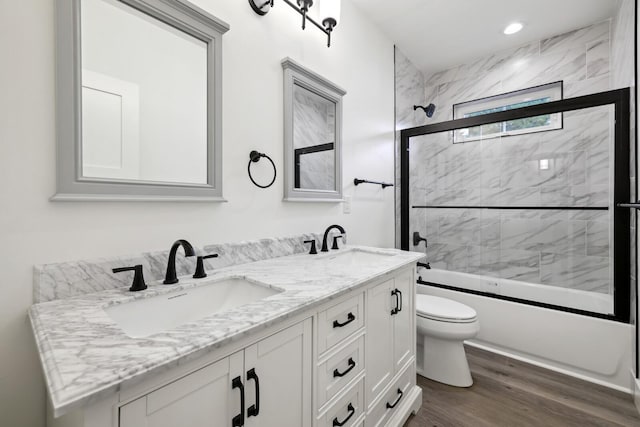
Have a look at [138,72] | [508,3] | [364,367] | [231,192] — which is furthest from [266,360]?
[508,3]

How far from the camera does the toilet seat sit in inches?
70.5

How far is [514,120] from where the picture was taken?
235cm

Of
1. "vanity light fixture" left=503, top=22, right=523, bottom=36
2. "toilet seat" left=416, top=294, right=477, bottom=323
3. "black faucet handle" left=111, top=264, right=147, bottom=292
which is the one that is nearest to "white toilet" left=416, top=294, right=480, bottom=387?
"toilet seat" left=416, top=294, right=477, bottom=323

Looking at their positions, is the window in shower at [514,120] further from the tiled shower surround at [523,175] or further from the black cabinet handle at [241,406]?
the black cabinet handle at [241,406]

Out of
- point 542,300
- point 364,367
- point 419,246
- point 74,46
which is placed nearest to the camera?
point 74,46

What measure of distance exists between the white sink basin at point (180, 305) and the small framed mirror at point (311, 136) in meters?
0.61

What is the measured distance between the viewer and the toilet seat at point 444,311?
179cm

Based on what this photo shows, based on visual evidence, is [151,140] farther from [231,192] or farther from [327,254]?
[327,254]

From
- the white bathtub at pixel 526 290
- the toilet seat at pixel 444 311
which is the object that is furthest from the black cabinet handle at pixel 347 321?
the white bathtub at pixel 526 290

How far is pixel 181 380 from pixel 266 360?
232 millimetres

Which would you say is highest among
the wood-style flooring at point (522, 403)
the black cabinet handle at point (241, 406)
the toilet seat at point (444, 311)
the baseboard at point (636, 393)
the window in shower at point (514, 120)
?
the window in shower at point (514, 120)

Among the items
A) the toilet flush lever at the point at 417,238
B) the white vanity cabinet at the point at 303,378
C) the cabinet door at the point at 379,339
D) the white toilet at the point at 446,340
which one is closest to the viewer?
the white vanity cabinet at the point at 303,378

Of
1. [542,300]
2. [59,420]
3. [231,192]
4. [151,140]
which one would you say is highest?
[151,140]

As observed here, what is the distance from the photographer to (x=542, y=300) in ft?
7.50
